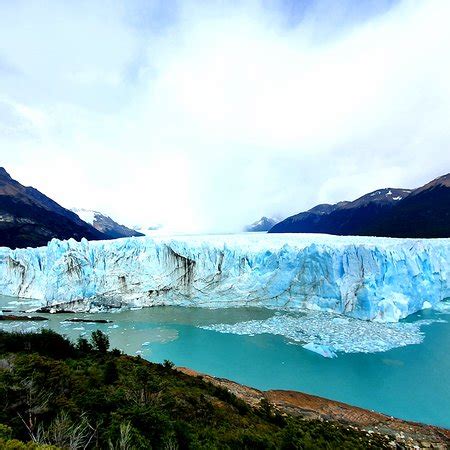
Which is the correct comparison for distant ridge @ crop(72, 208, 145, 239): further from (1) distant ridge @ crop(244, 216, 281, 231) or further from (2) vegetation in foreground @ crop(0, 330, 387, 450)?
(2) vegetation in foreground @ crop(0, 330, 387, 450)

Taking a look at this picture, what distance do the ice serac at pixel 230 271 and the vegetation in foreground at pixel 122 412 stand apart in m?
9.20

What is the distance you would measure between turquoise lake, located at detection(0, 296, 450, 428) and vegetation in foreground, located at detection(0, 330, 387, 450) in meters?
1.94

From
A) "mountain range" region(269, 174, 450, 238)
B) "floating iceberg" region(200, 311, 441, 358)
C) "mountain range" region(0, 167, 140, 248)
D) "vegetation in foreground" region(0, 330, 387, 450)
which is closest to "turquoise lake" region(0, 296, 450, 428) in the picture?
"floating iceberg" region(200, 311, 441, 358)

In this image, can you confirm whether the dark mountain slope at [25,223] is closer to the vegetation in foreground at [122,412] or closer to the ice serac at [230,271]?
the ice serac at [230,271]

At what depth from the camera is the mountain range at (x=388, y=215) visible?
3312 centimetres

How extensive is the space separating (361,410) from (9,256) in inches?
819

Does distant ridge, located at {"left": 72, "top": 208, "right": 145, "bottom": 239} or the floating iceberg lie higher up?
distant ridge, located at {"left": 72, "top": 208, "right": 145, "bottom": 239}

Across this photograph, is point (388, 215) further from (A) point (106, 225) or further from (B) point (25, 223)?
(A) point (106, 225)

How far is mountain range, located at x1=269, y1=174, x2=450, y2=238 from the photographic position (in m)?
Answer: 33.1

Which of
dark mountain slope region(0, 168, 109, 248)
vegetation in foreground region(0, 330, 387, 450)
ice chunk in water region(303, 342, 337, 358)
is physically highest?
dark mountain slope region(0, 168, 109, 248)

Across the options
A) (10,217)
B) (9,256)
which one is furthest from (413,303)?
(10,217)

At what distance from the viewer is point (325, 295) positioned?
1506 centimetres

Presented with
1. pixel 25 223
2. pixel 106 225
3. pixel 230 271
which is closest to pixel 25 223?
pixel 25 223

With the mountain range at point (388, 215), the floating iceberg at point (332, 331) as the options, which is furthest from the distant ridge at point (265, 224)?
the floating iceberg at point (332, 331)
